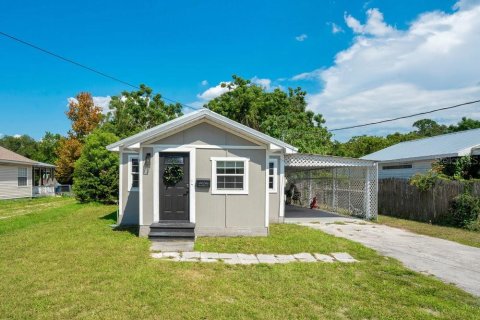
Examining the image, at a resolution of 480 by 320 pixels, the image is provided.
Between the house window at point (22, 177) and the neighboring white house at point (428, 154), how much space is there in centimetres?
2220

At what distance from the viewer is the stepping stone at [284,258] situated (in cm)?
711

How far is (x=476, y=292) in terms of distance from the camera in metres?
5.40

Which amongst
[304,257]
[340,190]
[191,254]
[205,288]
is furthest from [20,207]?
[205,288]

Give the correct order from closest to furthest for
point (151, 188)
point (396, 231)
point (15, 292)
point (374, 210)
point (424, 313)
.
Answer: point (424, 313), point (15, 292), point (151, 188), point (396, 231), point (374, 210)

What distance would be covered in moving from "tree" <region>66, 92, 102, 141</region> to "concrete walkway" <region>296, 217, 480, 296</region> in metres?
27.4

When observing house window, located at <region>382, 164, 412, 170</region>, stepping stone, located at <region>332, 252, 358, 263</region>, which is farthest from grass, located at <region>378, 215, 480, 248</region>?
house window, located at <region>382, 164, 412, 170</region>

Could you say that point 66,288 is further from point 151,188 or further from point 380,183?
point 380,183

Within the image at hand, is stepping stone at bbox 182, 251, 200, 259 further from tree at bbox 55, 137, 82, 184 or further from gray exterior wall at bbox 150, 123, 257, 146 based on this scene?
tree at bbox 55, 137, 82, 184

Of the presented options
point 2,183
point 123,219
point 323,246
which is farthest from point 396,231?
point 2,183

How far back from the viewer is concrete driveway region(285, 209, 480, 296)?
6379 millimetres

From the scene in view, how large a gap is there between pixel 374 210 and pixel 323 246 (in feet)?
21.8

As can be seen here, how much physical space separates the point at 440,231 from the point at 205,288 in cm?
913

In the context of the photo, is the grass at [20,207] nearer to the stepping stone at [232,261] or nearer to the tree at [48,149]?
the stepping stone at [232,261]

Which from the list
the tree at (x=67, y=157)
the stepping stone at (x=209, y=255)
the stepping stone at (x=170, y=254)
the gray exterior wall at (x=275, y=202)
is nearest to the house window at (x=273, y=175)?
the gray exterior wall at (x=275, y=202)
